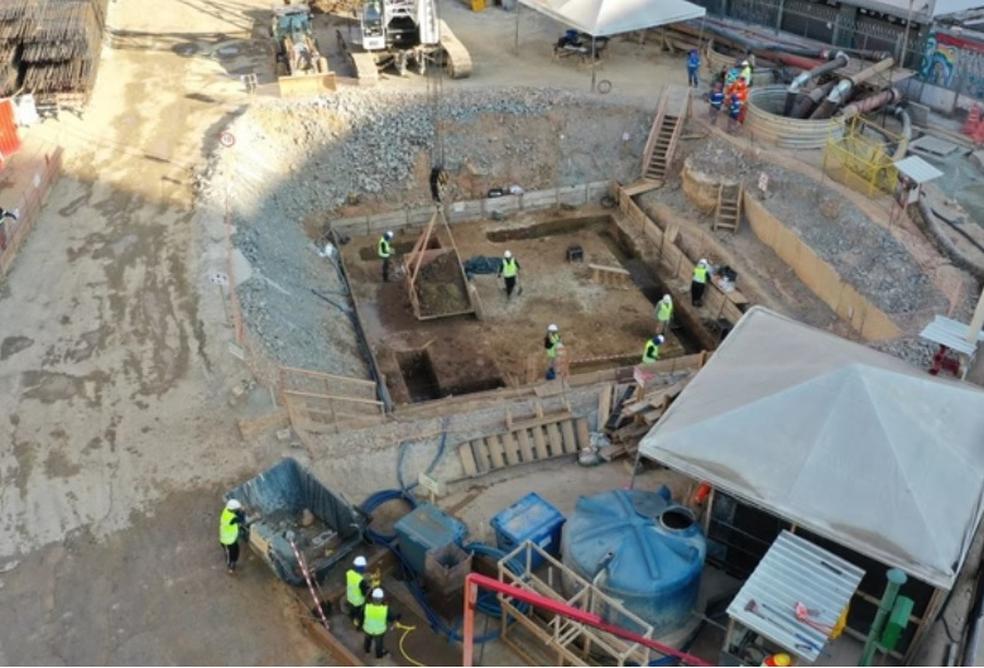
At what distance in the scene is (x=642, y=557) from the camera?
13648 mm

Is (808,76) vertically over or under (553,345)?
over

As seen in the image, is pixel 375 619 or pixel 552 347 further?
pixel 552 347

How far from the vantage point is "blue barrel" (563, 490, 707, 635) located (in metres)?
13.4

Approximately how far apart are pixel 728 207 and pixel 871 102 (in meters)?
5.37

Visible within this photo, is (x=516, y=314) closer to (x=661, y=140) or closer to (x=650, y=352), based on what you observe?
(x=650, y=352)

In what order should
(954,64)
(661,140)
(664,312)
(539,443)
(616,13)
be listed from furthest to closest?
(616,13), (661,140), (954,64), (664,312), (539,443)

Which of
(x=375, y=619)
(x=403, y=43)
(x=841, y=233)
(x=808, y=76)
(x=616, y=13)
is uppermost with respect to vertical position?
(x=616, y=13)

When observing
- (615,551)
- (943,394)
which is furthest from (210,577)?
(943,394)

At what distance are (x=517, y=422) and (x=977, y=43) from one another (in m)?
19.0

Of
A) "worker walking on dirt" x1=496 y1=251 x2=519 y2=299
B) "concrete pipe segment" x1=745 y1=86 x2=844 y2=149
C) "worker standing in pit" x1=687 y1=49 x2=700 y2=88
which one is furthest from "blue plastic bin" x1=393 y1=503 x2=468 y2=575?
"worker standing in pit" x1=687 y1=49 x2=700 y2=88

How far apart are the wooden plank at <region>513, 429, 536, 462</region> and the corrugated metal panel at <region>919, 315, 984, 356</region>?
25.4ft

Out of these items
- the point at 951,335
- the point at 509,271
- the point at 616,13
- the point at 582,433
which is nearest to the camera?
the point at 951,335

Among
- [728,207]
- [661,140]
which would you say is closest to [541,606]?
[728,207]

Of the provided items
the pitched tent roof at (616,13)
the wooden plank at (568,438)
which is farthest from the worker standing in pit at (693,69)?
the wooden plank at (568,438)
